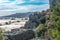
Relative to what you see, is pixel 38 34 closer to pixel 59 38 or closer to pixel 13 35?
pixel 13 35

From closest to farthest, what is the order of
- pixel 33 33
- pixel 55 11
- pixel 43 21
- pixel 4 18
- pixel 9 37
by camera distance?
pixel 55 11 < pixel 9 37 < pixel 33 33 < pixel 43 21 < pixel 4 18

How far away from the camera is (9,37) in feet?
69.2

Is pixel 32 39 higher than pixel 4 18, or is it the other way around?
pixel 32 39

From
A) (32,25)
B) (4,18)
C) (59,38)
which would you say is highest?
(59,38)

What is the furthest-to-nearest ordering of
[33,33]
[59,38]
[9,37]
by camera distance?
[33,33] < [9,37] < [59,38]

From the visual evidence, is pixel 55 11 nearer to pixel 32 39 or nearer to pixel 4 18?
pixel 32 39

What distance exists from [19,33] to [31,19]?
9595mm

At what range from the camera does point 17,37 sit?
70.9 feet

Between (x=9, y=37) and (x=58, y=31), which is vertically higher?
(x=58, y=31)

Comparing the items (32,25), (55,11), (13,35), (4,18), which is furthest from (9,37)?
(4,18)

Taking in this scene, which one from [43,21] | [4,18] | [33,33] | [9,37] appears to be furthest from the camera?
[4,18]

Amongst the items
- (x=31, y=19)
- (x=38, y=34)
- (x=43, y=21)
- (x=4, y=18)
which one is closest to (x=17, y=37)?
(x=38, y=34)

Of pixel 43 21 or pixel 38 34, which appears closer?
pixel 38 34

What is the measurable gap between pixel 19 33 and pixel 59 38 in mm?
11078
